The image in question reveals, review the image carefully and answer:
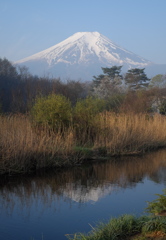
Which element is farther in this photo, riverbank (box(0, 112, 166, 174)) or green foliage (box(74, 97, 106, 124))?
green foliage (box(74, 97, 106, 124))

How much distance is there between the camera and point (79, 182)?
33.1 feet

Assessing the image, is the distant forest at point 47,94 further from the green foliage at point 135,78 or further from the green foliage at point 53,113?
the green foliage at point 135,78

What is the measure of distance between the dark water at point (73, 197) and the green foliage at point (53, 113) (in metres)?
2.26

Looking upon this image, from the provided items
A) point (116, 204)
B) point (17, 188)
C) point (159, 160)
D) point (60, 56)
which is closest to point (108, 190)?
point (116, 204)

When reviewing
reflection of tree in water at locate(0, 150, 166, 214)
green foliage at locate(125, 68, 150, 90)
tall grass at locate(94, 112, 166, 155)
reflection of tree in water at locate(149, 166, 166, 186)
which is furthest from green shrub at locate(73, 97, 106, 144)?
green foliage at locate(125, 68, 150, 90)

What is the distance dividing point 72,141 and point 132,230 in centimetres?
716

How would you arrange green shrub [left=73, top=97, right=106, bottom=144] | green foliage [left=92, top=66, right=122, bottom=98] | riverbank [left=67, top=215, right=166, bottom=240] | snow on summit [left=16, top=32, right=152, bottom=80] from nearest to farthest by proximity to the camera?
riverbank [left=67, top=215, right=166, bottom=240] < green shrub [left=73, top=97, right=106, bottom=144] < green foliage [left=92, top=66, right=122, bottom=98] < snow on summit [left=16, top=32, right=152, bottom=80]

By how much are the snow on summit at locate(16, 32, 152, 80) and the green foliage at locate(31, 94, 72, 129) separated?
102832mm

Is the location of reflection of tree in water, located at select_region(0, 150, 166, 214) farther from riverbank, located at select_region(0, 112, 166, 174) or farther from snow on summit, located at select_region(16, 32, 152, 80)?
snow on summit, located at select_region(16, 32, 152, 80)

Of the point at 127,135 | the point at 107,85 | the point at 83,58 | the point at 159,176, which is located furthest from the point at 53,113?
the point at 83,58

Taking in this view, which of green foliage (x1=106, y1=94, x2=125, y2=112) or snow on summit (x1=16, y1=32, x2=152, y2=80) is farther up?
snow on summit (x1=16, y1=32, x2=152, y2=80)

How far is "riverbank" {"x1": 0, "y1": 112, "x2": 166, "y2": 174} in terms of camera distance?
10383 mm

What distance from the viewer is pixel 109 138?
14.1m

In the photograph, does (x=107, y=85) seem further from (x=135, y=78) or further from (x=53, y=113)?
(x=53, y=113)
